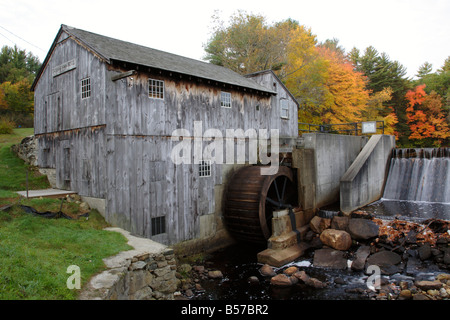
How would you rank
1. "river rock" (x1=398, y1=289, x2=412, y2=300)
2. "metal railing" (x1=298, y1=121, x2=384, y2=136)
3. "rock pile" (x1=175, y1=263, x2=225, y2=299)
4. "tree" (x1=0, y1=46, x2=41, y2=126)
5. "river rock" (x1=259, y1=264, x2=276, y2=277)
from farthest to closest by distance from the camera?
"tree" (x1=0, y1=46, x2=41, y2=126) < "metal railing" (x1=298, y1=121, x2=384, y2=136) < "river rock" (x1=259, y1=264, x2=276, y2=277) < "rock pile" (x1=175, y1=263, x2=225, y2=299) < "river rock" (x1=398, y1=289, x2=412, y2=300)

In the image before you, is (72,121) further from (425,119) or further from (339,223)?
(425,119)

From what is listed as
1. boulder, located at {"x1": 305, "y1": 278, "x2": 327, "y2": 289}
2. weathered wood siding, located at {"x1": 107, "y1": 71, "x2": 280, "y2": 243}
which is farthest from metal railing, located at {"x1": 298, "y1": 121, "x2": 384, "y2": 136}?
boulder, located at {"x1": 305, "y1": 278, "x2": 327, "y2": 289}

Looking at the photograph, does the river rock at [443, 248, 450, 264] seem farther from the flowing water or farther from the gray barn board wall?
the gray barn board wall

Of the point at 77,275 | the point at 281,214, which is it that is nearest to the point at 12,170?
the point at 77,275

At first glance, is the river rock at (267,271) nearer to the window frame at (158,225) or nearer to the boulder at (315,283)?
the boulder at (315,283)

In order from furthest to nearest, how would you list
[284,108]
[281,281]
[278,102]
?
[284,108], [278,102], [281,281]

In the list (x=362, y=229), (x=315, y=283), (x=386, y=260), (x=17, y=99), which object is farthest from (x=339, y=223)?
(x=17, y=99)

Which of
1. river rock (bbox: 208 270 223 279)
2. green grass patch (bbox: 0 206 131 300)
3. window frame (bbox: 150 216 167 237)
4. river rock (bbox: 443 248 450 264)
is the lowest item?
river rock (bbox: 208 270 223 279)

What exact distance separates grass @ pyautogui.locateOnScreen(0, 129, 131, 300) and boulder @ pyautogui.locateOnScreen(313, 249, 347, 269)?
626 centimetres

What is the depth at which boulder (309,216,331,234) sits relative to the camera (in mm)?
11516

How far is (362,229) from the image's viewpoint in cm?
1038

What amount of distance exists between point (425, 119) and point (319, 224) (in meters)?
24.4

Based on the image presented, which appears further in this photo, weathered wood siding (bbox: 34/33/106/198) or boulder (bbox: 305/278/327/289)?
weathered wood siding (bbox: 34/33/106/198)

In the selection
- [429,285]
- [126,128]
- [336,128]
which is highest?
[336,128]
